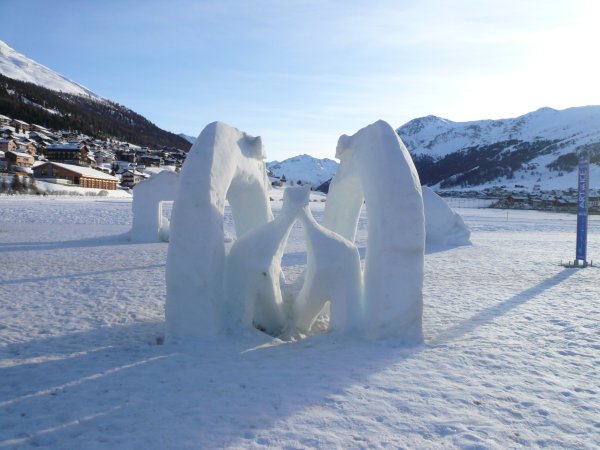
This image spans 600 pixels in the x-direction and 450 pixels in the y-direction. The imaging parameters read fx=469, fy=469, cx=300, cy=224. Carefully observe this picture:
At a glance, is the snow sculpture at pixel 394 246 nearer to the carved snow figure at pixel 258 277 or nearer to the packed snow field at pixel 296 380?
the packed snow field at pixel 296 380

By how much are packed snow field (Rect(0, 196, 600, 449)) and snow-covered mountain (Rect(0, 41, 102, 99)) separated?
179m

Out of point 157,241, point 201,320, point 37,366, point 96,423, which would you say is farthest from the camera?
point 157,241

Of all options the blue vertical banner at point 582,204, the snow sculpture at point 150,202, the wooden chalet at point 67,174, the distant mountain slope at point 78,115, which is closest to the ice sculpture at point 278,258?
the blue vertical banner at point 582,204

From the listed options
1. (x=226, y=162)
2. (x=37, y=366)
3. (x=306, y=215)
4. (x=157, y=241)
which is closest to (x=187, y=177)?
(x=226, y=162)

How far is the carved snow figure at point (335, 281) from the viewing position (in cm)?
703

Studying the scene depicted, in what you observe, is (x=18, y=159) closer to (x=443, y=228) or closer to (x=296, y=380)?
(x=443, y=228)

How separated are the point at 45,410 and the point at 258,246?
3552mm

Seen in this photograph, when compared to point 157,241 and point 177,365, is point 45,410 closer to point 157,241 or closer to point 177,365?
point 177,365

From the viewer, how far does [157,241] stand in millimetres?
18141

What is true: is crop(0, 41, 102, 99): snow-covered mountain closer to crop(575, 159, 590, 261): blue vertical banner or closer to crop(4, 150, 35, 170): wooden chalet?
crop(4, 150, 35, 170): wooden chalet

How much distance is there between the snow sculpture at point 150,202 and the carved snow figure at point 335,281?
1158cm

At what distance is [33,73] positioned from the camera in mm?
173750

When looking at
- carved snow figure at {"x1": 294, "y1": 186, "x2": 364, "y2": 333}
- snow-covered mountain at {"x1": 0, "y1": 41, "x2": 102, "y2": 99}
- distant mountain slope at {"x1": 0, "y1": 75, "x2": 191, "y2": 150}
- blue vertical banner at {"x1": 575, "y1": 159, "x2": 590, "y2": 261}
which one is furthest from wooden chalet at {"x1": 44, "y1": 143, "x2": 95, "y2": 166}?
snow-covered mountain at {"x1": 0, "y1": 41, "x2": 102, "y2": 99}

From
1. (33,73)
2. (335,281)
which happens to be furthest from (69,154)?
(33,73)
